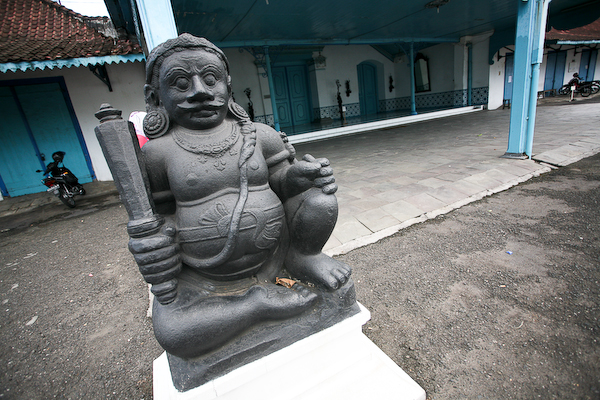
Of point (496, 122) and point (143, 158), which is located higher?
point (143, 158)

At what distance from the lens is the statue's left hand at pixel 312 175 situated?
126 centimetres

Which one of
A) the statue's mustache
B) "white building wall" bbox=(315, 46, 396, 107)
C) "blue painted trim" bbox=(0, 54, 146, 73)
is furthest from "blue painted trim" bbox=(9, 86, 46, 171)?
"white building wall" bbox=(315, 46, 396, 107)

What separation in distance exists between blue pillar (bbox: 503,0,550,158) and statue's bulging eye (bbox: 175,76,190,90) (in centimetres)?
477

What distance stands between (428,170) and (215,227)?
4.08 meters

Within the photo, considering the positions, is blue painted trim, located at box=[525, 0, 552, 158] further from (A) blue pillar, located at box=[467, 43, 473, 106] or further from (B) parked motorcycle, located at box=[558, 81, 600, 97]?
(B) parked motorcycle, located at box=[558, 81, 600, 97]

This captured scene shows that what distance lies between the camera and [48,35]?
5.63 m

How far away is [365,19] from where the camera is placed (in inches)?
278

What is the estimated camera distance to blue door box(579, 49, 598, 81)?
1418 cm

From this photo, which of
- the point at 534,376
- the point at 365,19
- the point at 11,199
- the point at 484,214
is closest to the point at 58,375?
the point at 534,376

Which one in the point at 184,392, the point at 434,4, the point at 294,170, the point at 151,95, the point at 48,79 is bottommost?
the point at 184,392

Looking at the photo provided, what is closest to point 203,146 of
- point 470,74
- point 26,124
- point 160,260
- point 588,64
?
point 160,260

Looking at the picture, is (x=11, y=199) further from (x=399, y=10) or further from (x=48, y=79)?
(x=399, y=10)

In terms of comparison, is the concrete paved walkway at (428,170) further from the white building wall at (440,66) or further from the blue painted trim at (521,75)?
the white building wall at (440,66)

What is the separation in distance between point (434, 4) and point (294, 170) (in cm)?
714
